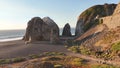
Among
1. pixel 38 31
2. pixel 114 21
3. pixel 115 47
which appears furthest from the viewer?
pixel 38 31

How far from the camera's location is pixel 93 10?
9450 centimetres

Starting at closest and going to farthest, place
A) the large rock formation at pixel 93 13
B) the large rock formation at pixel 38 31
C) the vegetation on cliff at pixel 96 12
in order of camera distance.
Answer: the large rock formation at pixel 38 31, the large rock formation at pixel 93 13, the vegetation on cliff at pixel 96 12

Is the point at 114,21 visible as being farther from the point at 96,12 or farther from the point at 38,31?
the point at 96,12

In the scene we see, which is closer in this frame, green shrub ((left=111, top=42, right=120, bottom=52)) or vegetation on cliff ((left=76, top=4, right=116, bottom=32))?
green shrub ((left=111, top=42, right=120, bottom=52))

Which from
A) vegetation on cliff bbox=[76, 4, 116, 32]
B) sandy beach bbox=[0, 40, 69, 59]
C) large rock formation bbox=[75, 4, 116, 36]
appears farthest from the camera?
vegetation on cliff bbox=[76, 4, 116, 32]

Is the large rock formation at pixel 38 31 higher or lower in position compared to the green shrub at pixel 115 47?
higher

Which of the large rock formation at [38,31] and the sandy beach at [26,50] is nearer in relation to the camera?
the sandy beach at [26,50]

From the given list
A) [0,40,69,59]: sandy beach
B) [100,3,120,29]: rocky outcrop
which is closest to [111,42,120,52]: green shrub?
[100,3,120,29]: rocky outcrop

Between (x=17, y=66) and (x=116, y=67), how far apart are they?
14.9m

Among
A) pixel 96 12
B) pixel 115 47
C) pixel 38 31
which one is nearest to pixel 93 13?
pixel 96 12

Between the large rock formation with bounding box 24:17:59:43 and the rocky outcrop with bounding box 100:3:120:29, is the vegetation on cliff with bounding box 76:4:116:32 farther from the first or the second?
the rocky outcrop with bounding box 100:3:120:29

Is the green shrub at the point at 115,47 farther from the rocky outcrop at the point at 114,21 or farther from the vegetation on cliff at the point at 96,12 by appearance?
the vegetation on cliff at the point at 96,12

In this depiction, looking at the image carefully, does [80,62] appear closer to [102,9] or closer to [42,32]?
[42,32]

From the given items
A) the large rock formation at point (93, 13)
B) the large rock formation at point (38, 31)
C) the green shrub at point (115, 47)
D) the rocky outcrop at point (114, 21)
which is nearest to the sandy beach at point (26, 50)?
the green shrub at point (115, 47)
